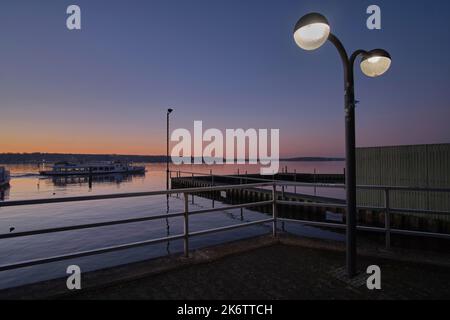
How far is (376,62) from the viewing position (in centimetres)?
340

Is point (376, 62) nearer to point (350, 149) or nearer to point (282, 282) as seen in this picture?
point (350, 149)

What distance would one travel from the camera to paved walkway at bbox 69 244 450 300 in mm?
2818

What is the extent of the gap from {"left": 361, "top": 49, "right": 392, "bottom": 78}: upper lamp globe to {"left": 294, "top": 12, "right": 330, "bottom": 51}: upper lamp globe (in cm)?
98

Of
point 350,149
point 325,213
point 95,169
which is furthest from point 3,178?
point 350,149

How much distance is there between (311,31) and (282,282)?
3200 millimetres

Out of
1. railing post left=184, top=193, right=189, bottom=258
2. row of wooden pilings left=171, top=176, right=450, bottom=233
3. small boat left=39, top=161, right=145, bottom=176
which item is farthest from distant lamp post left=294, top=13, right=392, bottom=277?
small boat left=39, top=161, right=145, bottom=176

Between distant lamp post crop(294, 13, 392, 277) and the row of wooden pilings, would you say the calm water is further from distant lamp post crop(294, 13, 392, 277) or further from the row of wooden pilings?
distant lamp post crop(294, 13, 392, 277)

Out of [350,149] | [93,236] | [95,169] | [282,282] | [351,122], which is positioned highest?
[351,122]

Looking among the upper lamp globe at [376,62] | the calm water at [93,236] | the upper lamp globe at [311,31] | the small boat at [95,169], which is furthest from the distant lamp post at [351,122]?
the small boat at [95,169]

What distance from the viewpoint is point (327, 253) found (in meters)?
4.15

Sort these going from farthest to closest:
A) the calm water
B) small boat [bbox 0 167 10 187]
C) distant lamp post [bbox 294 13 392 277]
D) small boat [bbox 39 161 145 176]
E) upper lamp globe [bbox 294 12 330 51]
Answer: small boat [bbox 39 161 145 176] < small boat [bbox 0 167 10 187] < the calm water < distant lamp post [bbox 294 13 392 277] < upper lamp globe [bbox 294 12 330 51]

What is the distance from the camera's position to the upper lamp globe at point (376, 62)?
3.33m
